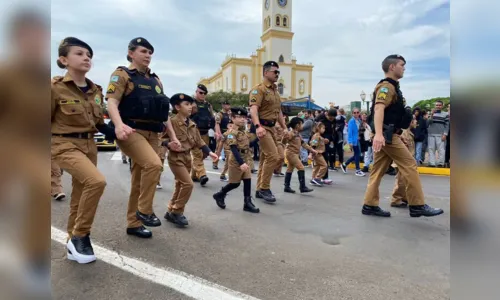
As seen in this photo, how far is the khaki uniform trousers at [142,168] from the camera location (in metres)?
3.87

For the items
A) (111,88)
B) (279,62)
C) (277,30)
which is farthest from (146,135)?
(277,30)

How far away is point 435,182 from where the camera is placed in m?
8.62

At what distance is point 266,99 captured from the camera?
6.04 meters

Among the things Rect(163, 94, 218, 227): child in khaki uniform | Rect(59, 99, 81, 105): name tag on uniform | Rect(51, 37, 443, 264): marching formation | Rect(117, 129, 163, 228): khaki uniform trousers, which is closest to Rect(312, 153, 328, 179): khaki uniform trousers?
Rect(51, 37, 443, 264): marching formation

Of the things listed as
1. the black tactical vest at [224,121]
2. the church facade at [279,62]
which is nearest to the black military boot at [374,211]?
the black tactical vest at [224,121]

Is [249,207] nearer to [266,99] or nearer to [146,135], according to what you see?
[266,99]

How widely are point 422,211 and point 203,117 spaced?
5.05m

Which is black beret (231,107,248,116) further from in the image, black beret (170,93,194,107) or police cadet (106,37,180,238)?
police cadet (106,37,180,238)

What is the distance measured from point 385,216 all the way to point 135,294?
12.3ft

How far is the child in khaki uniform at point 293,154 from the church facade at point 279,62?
62522 mm

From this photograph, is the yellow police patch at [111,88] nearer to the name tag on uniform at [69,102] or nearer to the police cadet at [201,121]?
the name tag on uniform at [69,102]
